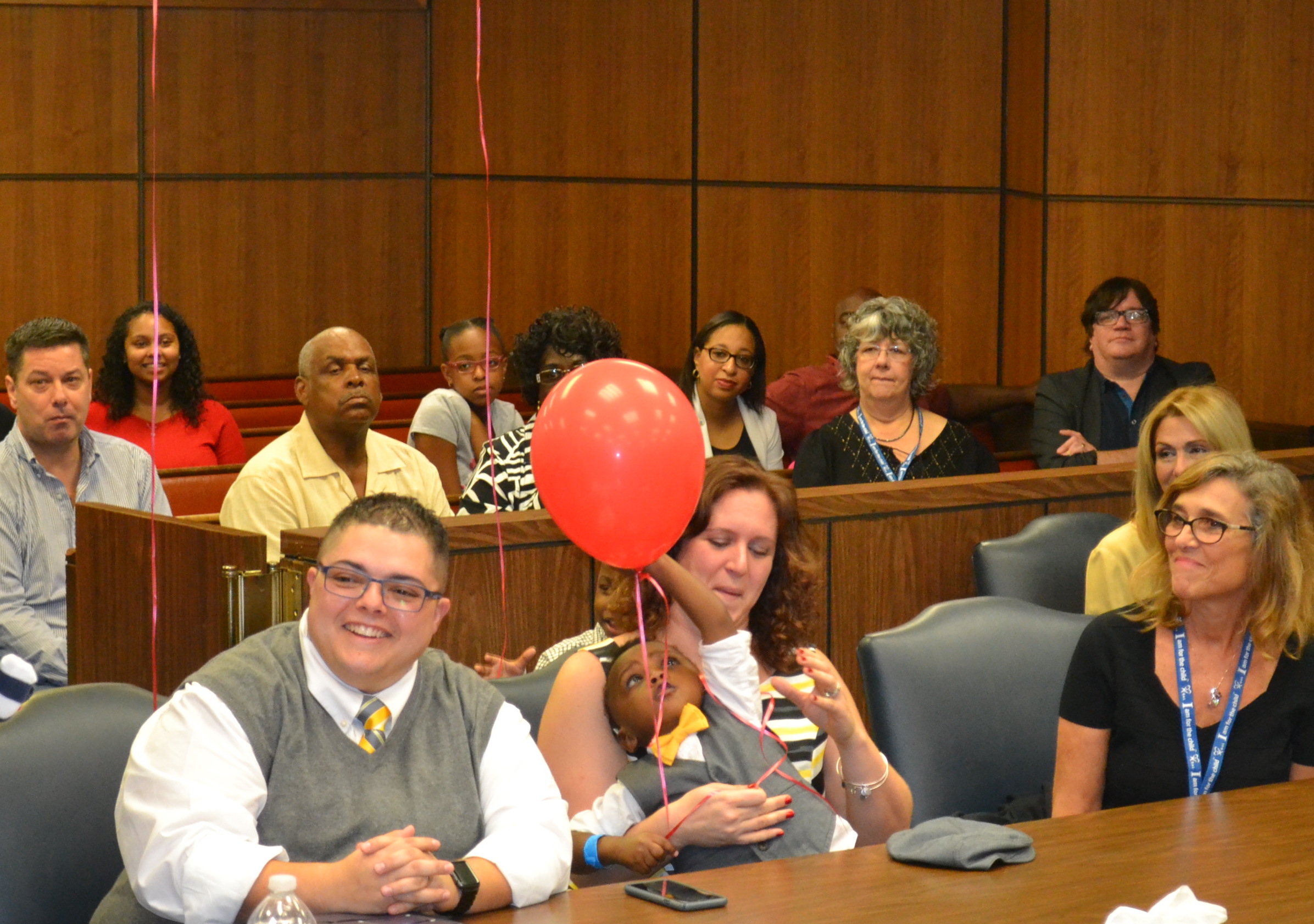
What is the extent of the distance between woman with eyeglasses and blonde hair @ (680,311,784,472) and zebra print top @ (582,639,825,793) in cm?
217

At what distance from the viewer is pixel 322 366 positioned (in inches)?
161

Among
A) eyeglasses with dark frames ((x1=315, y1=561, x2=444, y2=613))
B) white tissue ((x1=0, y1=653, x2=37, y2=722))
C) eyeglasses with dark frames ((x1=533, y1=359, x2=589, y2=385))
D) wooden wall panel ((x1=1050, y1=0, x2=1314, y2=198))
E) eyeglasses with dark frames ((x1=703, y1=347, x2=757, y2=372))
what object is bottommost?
white tissue ((x1=0, y1=653, x2=37, y2=722))

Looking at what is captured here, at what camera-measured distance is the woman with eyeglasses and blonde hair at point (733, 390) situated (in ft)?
15.7

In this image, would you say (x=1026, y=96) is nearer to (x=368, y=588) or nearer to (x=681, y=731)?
(x=681, y=731)

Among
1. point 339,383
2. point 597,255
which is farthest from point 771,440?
point 597,255

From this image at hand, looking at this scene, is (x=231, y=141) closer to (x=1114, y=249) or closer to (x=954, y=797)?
(x=1114, y=249)

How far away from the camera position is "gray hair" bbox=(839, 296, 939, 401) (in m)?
4.45

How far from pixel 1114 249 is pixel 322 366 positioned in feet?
13.1

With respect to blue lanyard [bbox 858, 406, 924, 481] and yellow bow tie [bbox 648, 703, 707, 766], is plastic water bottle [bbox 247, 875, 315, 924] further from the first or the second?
blue lanyard [bbox 858, 406, 924, 481]

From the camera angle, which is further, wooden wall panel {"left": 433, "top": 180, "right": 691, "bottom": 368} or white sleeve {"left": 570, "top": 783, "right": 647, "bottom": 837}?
wooden wall panel {"left": 433, "top": 180, "right": 691, "bottom": 368}

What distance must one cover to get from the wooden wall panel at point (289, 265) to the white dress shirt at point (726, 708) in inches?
258

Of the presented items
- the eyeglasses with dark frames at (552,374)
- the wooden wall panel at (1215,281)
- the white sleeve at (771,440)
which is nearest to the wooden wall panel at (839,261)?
the wooden wall panel at (1215,281)

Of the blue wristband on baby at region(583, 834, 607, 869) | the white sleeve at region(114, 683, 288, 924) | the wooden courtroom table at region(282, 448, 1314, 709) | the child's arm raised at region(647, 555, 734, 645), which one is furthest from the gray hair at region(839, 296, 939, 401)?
the white sleeve at region(114, 683, 288, 924)

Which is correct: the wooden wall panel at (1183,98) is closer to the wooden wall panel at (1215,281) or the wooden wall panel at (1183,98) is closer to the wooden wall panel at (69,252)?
the wooden wall panel at (1215,281)
